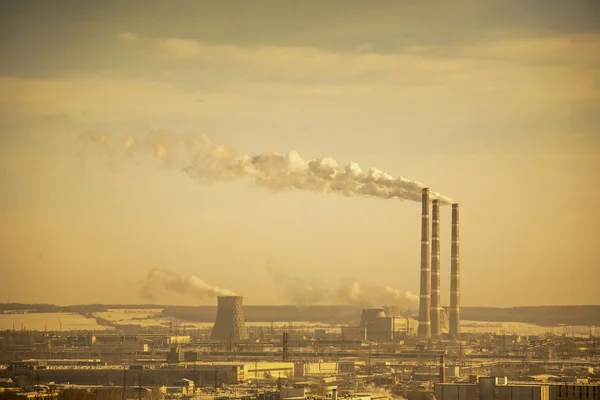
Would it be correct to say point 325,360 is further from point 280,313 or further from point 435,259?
point 280,313

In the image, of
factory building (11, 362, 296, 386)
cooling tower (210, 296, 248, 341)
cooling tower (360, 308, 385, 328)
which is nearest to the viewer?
factory building (11, 362, 296, 386)

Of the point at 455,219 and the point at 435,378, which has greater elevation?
the point at 455,219

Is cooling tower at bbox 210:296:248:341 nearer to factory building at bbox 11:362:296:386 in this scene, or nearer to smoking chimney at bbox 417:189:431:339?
smoking chimney at bbox 417:189:431:339

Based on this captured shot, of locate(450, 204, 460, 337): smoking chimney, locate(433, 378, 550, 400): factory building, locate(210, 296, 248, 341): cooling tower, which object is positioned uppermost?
locate(450, 204, 460, 337): smoking chimney

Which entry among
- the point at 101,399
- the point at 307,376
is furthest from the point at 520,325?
the point at 101,399

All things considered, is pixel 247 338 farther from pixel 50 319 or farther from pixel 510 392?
pixel 510 392

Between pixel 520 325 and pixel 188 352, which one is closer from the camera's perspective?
pixel 188 352

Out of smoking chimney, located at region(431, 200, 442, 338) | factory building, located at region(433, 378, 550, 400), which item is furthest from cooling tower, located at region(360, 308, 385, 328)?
factory building, located at region(433, 378, 550, 400)
